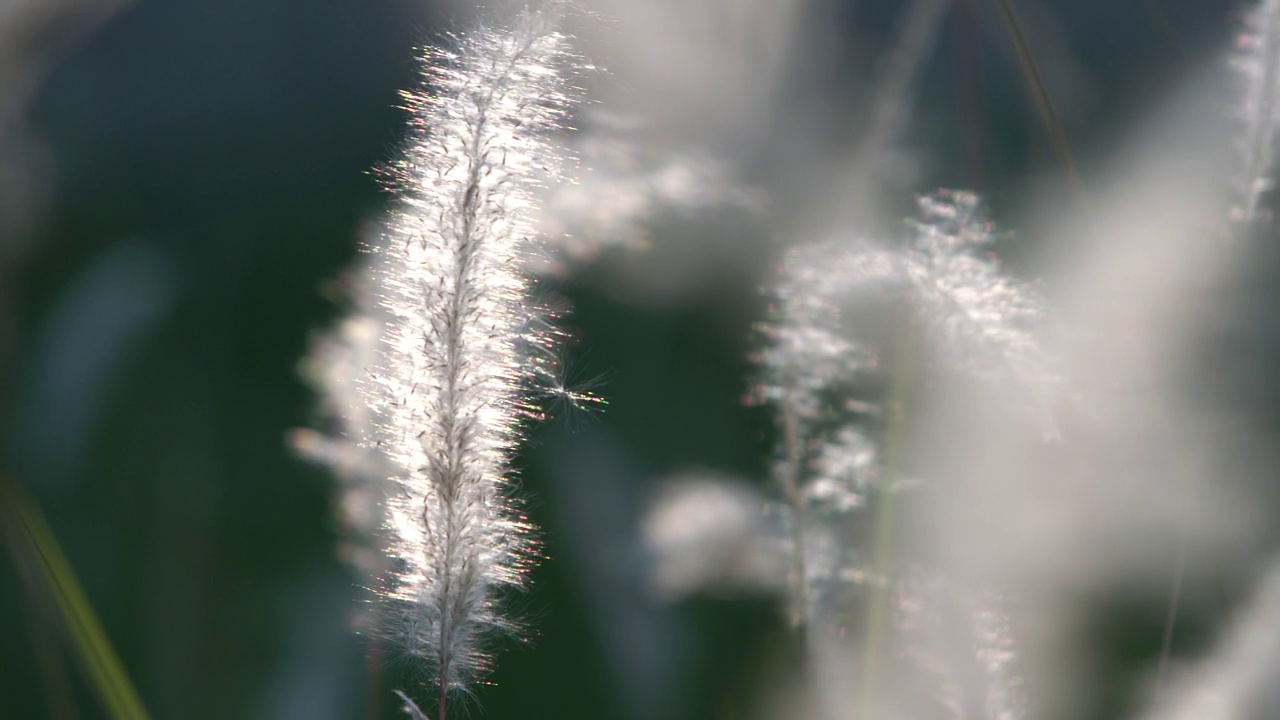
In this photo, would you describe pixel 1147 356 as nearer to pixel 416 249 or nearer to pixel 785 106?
pixel 785 106

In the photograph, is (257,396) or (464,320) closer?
(464,320)

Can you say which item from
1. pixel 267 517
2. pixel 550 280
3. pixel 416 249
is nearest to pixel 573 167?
pixel 550 280

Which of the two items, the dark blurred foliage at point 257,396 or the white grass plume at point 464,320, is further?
the dark blurred foliage at point 257,396

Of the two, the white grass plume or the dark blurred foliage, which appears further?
the dark blurred foliage
